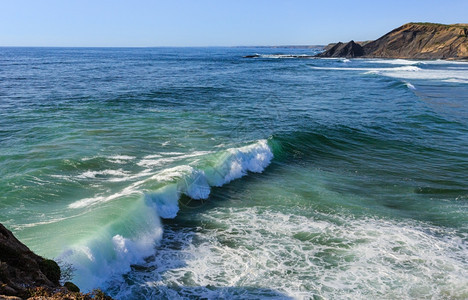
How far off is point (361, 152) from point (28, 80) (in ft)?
119

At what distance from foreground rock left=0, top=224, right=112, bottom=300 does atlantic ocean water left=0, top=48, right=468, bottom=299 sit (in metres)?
2.50

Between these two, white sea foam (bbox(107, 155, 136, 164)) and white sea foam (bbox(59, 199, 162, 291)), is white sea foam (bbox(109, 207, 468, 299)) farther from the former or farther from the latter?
white sea foam (bbox(107, 155, 136, 164))

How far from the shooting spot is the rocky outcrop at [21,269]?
14.2 ft

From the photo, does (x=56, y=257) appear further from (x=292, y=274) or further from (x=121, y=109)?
(x=121, y=109)

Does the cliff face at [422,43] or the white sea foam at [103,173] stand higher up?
the cliff face at [422,43]

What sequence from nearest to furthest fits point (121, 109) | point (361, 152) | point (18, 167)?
point (18, 167), point (361, 152), point (121, 109)

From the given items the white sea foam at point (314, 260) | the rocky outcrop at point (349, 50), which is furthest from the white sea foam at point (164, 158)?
the rocky outcrop at point (349, 50)

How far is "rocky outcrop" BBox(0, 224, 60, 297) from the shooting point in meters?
4.34

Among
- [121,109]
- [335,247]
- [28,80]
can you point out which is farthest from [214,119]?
[28,80]

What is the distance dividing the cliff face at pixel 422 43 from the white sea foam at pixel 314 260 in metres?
104

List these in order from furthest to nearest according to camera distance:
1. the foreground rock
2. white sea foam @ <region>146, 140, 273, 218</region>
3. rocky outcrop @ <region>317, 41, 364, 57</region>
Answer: rocky outcrop @ <region>317, 41, 364, 57</region>
white sea foam @ <region>146, 140, 273, 218</region>
the foreground rock

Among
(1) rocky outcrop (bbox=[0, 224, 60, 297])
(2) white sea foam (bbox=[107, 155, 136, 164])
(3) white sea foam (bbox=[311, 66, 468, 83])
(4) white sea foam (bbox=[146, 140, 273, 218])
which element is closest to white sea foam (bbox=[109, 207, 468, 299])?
(4) white sea foam (bbox=[146, 140, 273, 218])

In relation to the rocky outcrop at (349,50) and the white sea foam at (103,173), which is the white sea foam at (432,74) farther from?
the rocky outcrop at (349,50)

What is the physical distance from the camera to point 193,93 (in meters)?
32.4
